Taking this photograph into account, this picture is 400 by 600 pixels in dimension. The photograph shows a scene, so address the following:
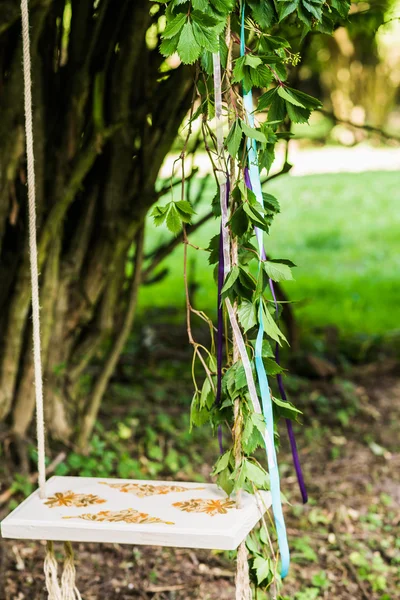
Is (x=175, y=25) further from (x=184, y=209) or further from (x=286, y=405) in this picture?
(x=286, y=405)

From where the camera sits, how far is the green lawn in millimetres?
6207

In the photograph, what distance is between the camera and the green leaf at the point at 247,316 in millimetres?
1727

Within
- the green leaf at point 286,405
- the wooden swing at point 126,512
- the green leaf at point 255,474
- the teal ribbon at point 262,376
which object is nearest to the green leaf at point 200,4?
the wooden swing at point 126,512

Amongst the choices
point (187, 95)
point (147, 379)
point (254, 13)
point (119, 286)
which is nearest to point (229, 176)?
point (254, 13)

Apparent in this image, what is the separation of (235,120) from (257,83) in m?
0.09

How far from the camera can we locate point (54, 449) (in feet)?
11.2

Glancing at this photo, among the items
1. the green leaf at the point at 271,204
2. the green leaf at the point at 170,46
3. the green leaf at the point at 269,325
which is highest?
the green leaf at the point at 170,46

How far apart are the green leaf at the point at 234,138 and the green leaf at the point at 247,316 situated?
1.14ft

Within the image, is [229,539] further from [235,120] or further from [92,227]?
[92,227]

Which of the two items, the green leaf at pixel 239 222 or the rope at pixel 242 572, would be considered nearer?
the green leaf at pixel 239 222

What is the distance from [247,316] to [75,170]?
4.51 ft

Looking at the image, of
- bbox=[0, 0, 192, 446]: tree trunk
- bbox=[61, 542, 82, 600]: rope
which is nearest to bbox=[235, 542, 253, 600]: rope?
bbox=[61, 542, 82, 600]: rope

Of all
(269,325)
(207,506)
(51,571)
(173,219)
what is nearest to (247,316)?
(269,325)

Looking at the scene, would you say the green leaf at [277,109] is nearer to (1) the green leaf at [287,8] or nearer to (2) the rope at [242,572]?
(1) the green leaf at [287,8]
